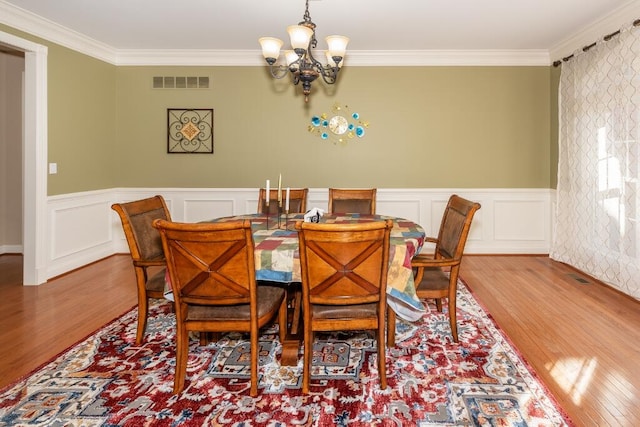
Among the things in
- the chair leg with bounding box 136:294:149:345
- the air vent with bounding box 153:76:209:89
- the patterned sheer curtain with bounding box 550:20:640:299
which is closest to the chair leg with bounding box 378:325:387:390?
the chair leg with bounding box 136:294:149:345

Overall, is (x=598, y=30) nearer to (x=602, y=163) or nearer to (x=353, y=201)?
(x=602, y=163)

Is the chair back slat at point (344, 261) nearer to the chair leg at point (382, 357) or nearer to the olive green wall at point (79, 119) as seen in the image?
the chair leg at point (382, 357)

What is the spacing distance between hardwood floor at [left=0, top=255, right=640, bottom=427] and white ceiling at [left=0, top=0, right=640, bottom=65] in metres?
2.50

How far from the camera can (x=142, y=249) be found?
2.53 meters

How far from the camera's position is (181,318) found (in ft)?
6.59

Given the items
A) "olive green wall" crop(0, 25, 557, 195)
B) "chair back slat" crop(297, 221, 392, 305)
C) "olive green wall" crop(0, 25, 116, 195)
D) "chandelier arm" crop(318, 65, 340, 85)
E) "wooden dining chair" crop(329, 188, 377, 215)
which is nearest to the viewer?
"chair back slat" crop(297, 221, 392, 305)

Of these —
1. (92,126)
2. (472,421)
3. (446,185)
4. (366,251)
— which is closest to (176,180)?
(92,126)

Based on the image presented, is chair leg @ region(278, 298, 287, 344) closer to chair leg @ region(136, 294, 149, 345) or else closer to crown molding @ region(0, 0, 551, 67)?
chair leg @ region(136, 294, 149, 345)

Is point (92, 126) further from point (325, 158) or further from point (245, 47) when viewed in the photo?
point (325, 158)

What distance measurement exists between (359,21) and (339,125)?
1.44 meters

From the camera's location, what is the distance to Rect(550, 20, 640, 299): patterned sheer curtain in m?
3.58

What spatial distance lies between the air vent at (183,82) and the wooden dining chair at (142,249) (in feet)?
9.51

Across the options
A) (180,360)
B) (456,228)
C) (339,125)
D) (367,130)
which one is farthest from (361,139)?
(180,360)

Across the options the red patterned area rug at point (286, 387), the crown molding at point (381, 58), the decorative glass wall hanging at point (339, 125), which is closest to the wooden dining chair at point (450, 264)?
the red patterned area rug at point (286, 387)
